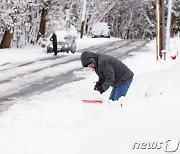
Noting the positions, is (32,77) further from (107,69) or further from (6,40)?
(6,40)

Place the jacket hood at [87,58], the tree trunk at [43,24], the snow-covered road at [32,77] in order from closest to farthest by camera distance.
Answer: the jacket hood at [87,58]
the snow-covered road at [32,77]
the tree trunk at [43,24]

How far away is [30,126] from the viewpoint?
7.84 meters

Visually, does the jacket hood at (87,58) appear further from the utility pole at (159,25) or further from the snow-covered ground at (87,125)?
the utility pole at (159,25)

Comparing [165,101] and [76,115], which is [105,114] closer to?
[76,115]

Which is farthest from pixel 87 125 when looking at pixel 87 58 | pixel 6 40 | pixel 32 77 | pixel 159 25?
pixel 6 40

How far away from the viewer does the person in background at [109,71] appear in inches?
278

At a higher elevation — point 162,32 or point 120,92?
point 162,32

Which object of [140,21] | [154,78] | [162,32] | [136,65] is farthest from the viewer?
[140,21]

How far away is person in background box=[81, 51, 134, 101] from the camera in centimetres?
707

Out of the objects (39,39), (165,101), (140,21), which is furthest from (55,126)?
(140,21)

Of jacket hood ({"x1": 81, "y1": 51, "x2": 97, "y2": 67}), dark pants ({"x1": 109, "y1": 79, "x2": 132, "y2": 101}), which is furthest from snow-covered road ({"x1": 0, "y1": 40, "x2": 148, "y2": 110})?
jacket hood ({"x1": 81, "y1": 51, "x2": 97, "y2": 67})

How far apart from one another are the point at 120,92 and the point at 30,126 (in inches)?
75.2

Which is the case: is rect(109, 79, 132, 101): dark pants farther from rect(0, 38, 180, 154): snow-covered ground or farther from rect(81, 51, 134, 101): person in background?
rect(0, 38, 180, 154): snow-covered ground

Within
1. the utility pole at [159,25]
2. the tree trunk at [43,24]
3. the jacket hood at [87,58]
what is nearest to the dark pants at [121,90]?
the jacket hood at [87,58]
